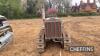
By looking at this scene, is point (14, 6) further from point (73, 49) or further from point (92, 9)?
point (73, 49)

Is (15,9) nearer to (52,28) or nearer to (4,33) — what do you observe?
(4,33)

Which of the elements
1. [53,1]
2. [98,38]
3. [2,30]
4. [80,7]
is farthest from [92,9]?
[2,30]

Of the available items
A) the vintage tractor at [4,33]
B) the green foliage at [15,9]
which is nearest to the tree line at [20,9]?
the green foliage at [15,9]

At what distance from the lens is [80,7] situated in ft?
132

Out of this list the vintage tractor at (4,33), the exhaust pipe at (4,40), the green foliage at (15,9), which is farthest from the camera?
the green foliage at (15,9)

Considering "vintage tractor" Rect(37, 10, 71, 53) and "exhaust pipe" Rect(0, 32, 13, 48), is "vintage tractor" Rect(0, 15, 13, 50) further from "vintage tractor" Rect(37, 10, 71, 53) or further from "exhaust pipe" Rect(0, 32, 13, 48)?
"vintage tractor" Rect(37, 10, 71, 53)

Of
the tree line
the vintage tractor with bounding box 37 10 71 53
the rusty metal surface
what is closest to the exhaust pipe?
the vintage tractor with bounding box 37 10 71 53

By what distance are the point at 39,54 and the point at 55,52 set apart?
2.40ft

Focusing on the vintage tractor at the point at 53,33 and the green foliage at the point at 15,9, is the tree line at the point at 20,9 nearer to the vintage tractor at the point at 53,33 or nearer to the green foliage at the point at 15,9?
the green foliage at the point at 15,9

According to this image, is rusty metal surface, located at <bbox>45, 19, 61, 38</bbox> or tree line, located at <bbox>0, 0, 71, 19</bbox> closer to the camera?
rusty metal surface, located at <bbox>45, 19, 61, 38</bbox>

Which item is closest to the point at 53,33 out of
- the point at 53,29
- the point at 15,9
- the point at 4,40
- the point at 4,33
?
the point at 53,29

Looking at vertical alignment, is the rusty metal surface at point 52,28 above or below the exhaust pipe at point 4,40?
above

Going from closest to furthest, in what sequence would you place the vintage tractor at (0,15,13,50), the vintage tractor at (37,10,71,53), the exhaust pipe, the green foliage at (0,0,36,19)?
1. the vintage tractor at (37,10,71,53)
2. the exhaust pipe
3. the vintage tractor at (0,15,13,50)
4. the green foliage at (0,0,36,19)

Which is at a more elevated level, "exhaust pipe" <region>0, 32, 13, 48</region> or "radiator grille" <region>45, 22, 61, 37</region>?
"radiator grille" <region>45, 22, 61, 37</region>
